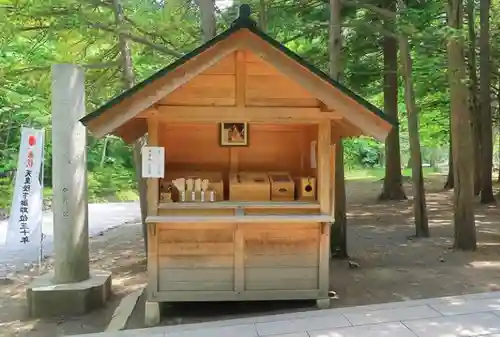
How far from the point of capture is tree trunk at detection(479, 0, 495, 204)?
1597 cm

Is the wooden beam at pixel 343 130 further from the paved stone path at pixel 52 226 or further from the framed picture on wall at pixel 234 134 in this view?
the paved stone path at pixel 52 226

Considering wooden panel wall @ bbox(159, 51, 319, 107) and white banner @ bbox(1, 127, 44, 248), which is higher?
wooden panel wall @ bbox(159, 51, 319, 107)

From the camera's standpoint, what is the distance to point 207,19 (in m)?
8.76

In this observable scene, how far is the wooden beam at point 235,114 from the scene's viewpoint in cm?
558

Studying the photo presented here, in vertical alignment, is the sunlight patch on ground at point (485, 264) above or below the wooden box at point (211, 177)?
below

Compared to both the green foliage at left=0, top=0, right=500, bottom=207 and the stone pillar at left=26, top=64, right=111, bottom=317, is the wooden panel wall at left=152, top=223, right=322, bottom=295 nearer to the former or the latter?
the stone pillar at left=26, top=64, right=111, bottom=317

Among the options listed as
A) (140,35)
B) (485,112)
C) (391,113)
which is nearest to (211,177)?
(140,35)

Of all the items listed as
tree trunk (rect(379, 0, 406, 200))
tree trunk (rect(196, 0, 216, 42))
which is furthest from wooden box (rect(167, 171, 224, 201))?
tree trunk (rect(379, 0, 406, 200))

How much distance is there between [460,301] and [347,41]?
11.3m

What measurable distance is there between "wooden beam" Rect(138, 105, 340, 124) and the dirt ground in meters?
2.22

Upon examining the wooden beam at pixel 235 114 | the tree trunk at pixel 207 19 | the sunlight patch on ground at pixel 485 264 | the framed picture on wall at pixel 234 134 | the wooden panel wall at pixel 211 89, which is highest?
the tree trunk at pixel 207 19

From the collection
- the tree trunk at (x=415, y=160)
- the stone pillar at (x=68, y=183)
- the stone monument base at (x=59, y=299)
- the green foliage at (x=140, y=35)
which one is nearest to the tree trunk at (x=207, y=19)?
the green foliage at (x=140, y=35)

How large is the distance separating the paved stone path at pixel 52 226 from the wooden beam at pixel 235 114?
4574mm

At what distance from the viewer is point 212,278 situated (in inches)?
230
